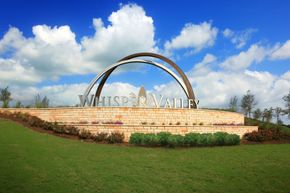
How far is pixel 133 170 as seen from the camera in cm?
978

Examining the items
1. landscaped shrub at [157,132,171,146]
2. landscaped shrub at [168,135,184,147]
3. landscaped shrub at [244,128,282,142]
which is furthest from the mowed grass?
landscaped shrub at [244,128,282,142]

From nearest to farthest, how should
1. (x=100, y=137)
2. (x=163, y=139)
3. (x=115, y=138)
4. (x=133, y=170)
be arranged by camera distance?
(x=133, y=170) → (x=163, y=139) → (x=115, y=138) → (x=100, y=137)

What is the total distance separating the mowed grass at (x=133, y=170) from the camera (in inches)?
318

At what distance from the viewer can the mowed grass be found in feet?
26.5

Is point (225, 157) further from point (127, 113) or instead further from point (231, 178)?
point (127, 113)

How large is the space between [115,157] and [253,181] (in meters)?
5.59

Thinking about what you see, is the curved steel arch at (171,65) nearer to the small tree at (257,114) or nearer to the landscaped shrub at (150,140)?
the landscaped shrub at (150,140)

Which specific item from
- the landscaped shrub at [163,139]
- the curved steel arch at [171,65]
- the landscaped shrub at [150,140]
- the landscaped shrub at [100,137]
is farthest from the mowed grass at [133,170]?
the curved steel arch at [171,65]

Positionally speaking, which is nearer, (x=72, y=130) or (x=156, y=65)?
(x=72, y=130)

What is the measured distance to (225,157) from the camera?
12.4 m

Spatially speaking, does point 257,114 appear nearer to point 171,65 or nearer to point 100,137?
point 171,65

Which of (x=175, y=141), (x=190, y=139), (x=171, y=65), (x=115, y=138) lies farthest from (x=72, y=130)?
(x=171, y=65)

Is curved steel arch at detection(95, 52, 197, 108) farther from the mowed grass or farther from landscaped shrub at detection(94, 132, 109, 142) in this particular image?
the mowed grass

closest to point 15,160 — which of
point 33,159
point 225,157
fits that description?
point 33,159
